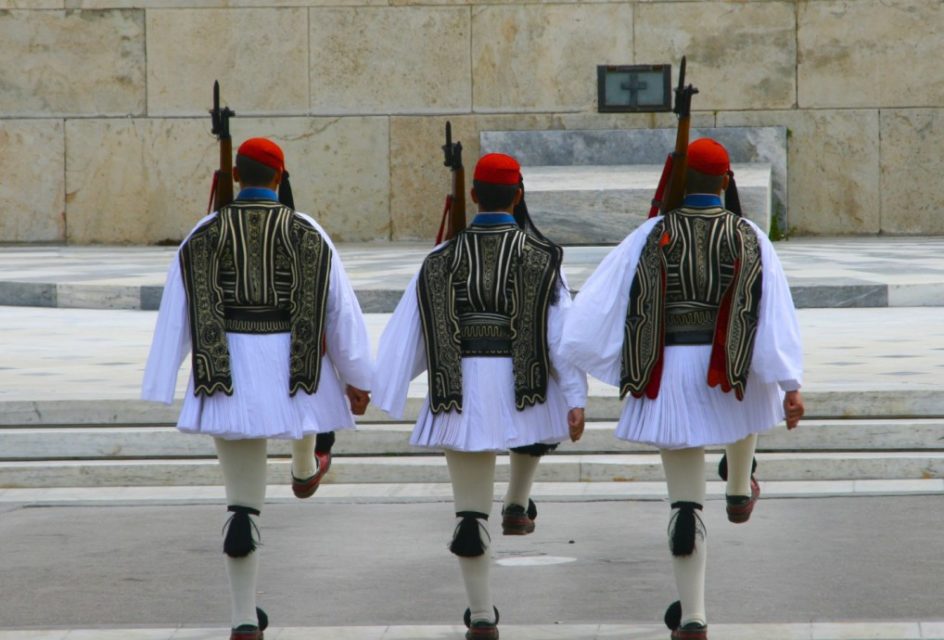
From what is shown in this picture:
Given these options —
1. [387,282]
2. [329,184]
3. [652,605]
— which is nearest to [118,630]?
[652,605]

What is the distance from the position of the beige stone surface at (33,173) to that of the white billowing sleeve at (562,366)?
14.9 metres

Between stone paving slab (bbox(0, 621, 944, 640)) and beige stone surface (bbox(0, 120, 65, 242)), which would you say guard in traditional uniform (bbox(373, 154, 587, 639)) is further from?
beige stone surface (bbox(0, 120, 65, 242))

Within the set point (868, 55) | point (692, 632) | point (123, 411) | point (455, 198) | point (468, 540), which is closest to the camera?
point (692, 632)

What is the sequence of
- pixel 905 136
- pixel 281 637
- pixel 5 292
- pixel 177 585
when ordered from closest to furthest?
1. pixel 281 637
2. pixel 177 585
3. pixel 5 292
4. pixel 905 136

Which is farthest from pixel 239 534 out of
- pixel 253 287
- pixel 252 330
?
pixel 253 287

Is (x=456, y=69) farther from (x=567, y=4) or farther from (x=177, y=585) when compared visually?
(x=177, y=585)

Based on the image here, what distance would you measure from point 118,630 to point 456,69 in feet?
47.5

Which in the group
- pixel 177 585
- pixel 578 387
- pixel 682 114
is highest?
pixel 682 114

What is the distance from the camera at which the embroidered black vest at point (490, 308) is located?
5691 millimetres

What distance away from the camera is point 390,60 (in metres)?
19.6

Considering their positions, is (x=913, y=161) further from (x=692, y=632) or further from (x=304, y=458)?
(x=692, y=632)

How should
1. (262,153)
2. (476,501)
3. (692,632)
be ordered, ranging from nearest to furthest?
(692,632) < (476,501) < (262,153)

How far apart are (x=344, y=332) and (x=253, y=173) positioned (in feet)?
2.02

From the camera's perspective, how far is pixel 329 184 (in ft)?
64.5
